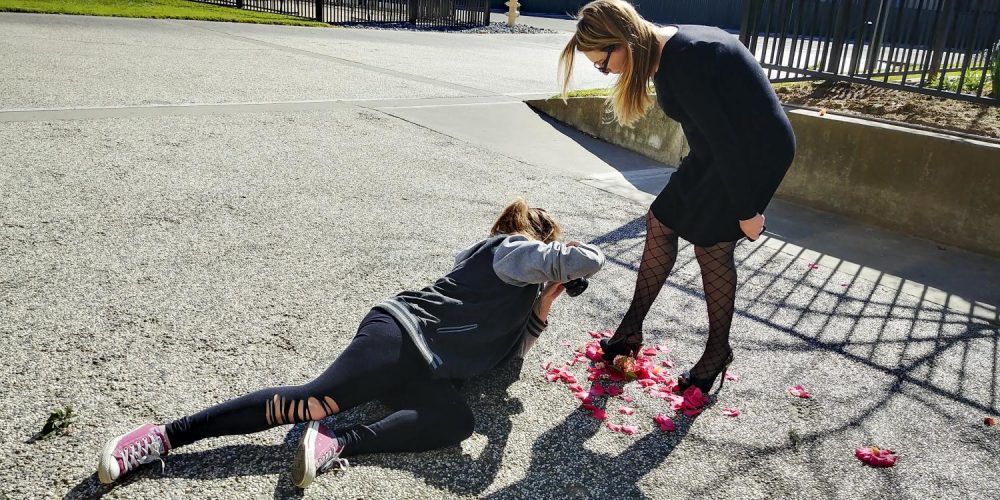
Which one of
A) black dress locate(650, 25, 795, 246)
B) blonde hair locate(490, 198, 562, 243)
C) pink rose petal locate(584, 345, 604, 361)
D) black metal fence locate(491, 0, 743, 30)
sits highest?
black metal fence locate(491, 0, 743, 30)

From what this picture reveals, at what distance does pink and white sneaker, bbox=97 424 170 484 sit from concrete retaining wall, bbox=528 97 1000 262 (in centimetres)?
568

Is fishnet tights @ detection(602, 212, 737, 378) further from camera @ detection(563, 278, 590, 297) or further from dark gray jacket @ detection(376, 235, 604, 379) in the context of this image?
dark gray jacket @ detection(376, 235, 604, 379)

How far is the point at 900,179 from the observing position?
609cm

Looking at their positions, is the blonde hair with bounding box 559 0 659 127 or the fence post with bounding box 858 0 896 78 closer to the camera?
the blonde hair with bounding box 559 0 659 127

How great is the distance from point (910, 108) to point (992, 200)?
6.22 ft

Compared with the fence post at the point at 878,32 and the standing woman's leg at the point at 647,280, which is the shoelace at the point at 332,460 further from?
the fence post at the point at 878,32

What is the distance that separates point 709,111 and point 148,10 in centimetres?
1912

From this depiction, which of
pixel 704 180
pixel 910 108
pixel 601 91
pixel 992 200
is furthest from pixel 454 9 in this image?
pixel 704 180

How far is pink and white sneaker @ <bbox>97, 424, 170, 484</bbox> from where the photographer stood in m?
2.50

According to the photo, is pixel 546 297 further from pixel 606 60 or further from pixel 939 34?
pixel 939 34

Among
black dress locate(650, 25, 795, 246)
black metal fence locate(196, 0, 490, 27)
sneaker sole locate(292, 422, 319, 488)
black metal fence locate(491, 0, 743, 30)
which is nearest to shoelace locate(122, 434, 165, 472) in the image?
sneaker sole locate(292, 422, 319, 488)

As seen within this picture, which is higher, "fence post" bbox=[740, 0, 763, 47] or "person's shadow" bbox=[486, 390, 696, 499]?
"fence post" bbox=[740, 0, 763, 47]

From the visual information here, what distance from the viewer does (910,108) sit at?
23.7 feet

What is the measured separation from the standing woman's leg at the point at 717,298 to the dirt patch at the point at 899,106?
13.3 feet
